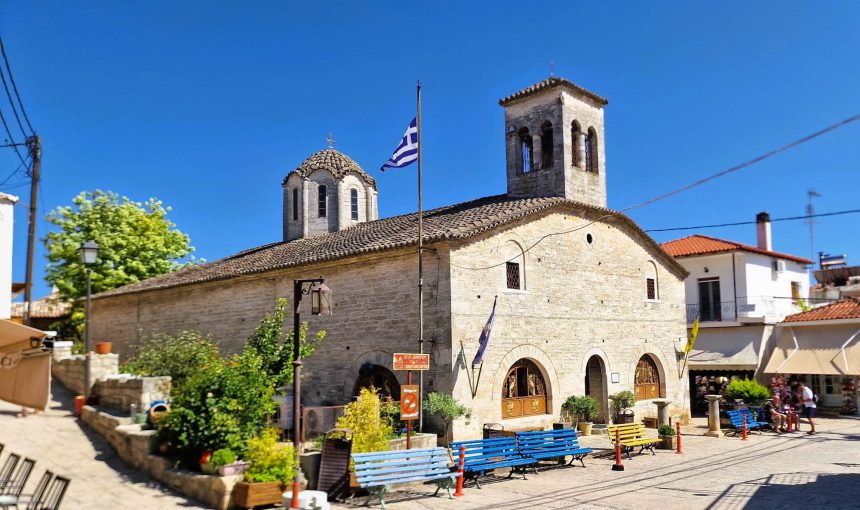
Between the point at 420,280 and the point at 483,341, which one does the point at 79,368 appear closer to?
the point at 420,280

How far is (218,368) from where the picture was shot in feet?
39.3

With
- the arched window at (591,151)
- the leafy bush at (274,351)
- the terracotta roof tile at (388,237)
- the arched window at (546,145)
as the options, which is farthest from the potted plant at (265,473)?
the arched window at (591,151)

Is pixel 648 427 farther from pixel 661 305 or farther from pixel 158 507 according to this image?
pixel 158 507

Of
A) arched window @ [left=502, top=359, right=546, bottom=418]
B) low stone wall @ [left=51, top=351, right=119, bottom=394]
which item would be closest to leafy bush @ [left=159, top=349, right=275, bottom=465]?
low stone wall @ [left=51, top=351, right=119, bottom=394]

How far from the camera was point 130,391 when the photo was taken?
1474cm

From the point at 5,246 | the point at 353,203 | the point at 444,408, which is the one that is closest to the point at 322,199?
the point at 353,203

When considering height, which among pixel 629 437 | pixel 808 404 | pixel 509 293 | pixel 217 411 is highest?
pixel 509 293

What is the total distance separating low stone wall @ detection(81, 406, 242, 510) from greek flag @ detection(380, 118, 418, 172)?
757 centimetres

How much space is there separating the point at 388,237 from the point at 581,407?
6.99 m

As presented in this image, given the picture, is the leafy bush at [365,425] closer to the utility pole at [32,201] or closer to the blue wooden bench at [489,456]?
the blue wooden bench at [489,456]

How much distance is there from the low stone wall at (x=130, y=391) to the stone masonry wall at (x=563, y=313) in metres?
6.44

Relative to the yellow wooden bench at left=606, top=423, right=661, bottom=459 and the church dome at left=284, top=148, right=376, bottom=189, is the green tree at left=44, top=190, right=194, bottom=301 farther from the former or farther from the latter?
the yellow wooden bench at left=606, top=423, right=661, bottom=459

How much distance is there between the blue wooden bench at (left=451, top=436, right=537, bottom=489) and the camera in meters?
11.8

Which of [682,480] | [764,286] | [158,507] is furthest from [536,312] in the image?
[764,286]
